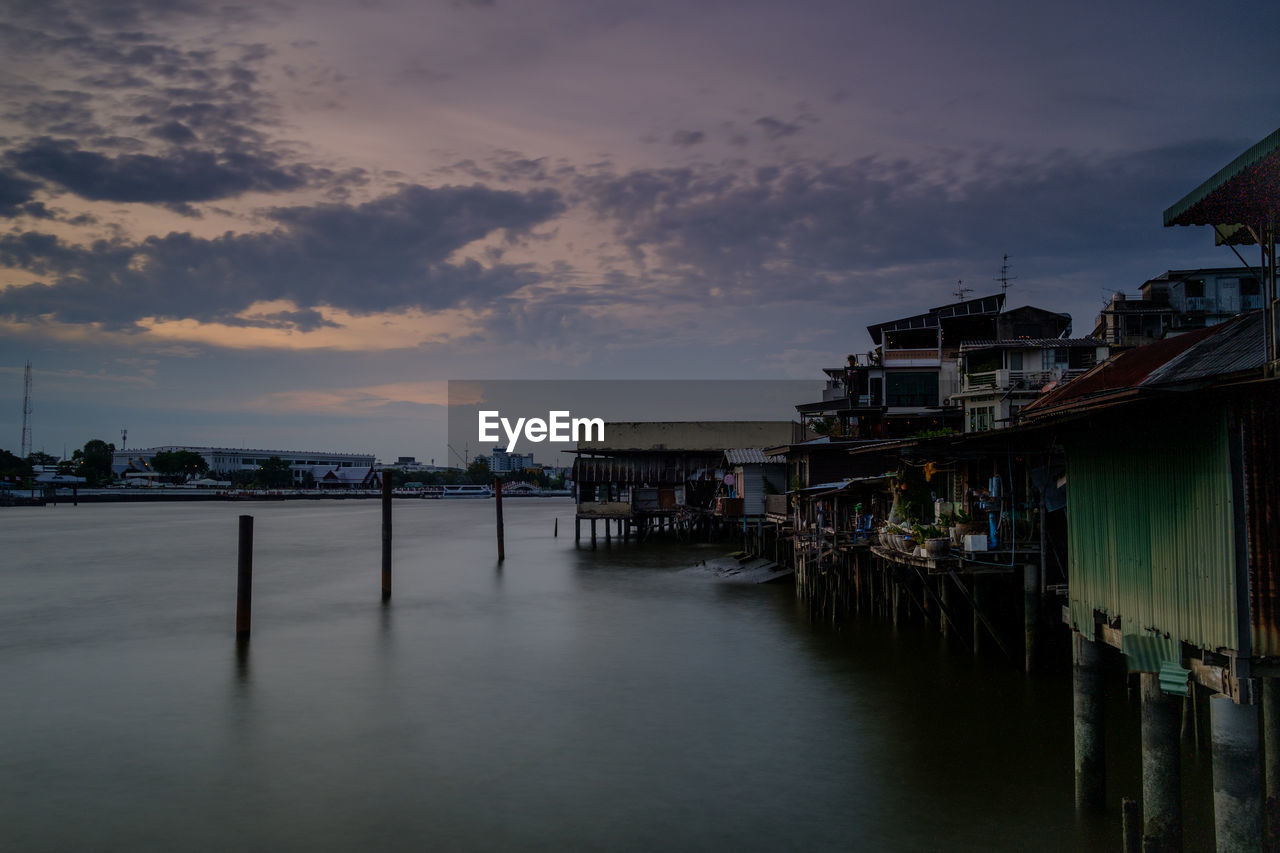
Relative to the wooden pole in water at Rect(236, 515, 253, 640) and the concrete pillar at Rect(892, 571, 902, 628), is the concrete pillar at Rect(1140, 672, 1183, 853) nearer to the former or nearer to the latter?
the concrete pillar at Rect(892, 571, 902, 628)

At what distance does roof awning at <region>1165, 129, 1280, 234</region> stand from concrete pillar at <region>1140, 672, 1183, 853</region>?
195 inches

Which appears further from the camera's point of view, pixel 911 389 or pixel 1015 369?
pixel 911 389

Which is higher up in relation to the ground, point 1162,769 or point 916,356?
point 916,356

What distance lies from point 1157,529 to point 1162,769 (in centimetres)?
252

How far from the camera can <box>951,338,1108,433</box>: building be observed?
43469mm

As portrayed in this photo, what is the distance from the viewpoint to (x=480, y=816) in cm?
1266

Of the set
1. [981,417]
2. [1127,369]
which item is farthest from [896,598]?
[981,417]

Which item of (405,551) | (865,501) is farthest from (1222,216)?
(405,551)

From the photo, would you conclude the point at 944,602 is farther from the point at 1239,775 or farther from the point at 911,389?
the point at 911,389

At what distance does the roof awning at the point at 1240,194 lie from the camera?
25.9ft

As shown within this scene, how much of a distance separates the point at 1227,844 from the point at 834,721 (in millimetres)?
9265

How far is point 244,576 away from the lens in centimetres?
2491

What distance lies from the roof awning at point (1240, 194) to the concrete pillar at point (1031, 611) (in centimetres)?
968

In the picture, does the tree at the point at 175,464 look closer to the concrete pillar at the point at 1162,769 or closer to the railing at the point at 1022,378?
the railing at the point at 1022,378
